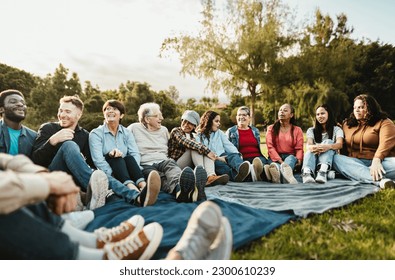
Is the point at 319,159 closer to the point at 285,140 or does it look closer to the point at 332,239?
the point at 285,140

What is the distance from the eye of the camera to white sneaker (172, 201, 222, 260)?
1468 mm

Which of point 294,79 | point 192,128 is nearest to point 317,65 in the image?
point 294,79

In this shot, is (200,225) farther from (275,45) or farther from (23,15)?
(275,45)

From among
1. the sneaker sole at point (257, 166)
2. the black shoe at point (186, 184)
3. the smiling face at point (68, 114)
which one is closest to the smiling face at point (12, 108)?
the smiling face at point (68, 114)

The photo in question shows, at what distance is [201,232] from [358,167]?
9.57ft

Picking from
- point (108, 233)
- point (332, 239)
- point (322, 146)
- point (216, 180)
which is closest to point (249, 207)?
point (332, 239)

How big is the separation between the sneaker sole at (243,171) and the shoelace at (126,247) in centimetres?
245

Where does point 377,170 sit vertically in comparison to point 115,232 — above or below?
above

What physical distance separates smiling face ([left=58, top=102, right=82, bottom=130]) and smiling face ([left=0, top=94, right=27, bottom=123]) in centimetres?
35

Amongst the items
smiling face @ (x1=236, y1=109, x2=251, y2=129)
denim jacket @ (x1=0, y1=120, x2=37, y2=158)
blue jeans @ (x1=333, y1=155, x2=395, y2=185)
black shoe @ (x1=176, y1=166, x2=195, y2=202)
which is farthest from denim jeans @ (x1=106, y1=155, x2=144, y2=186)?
blue jeans @ (x1=333, y1=155, x2=395, y2=185)

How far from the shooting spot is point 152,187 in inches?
101

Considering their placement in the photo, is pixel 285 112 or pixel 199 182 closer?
pixel 199 182
